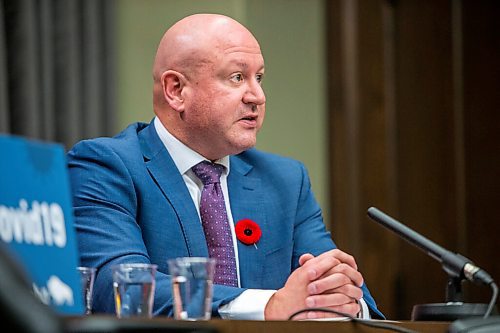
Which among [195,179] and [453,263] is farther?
[195,179]

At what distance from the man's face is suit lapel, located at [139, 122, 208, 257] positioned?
0.14 meters

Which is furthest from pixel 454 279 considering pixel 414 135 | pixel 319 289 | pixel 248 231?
pixel 414 135

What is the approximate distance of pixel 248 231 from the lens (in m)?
2.54

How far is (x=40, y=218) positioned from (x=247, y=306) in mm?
715

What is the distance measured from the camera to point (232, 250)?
2471 millimetres

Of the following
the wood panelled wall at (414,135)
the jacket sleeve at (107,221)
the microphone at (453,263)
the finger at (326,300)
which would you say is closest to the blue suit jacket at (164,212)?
the jacket sleeve at (107,221)

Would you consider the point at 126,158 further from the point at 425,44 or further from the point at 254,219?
the point at 425,44

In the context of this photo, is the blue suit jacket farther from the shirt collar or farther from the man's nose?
the man's nose

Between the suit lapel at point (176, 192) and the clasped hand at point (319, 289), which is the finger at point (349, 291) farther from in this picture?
the suit lapel at point (176, 192)

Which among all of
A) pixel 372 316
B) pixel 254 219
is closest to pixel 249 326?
pixel 372 316

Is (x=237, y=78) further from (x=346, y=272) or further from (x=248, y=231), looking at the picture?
(x=346, y=272)

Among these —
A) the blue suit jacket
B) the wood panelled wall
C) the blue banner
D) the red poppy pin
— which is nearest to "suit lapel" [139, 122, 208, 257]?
the blue suit jacket

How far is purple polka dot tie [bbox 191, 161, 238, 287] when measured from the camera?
244 cm

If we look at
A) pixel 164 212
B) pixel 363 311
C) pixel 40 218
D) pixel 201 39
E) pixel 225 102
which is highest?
pixel 201 39
